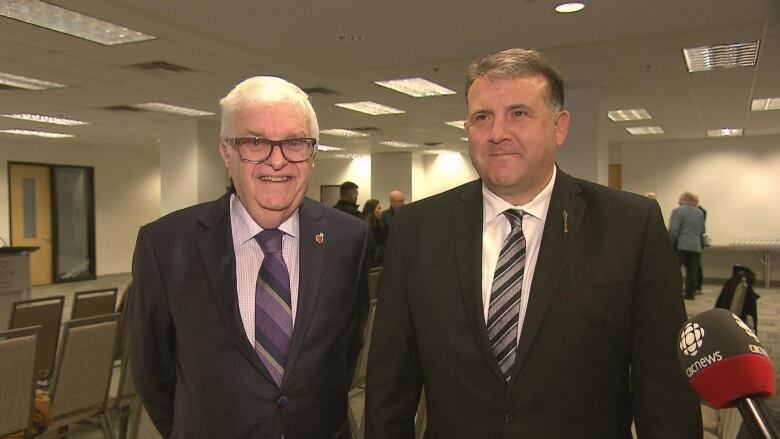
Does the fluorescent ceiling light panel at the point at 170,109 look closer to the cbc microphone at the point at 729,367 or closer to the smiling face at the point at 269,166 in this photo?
the smiling face at the point at 269,166

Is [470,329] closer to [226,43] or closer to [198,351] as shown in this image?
[198,351]

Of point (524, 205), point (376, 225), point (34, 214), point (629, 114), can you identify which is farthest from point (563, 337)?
point (34, 214)

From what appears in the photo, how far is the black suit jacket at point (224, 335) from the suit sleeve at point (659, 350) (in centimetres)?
73

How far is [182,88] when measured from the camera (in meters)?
7.56

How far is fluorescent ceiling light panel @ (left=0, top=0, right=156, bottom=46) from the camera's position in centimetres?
457

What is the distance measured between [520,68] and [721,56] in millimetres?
5859

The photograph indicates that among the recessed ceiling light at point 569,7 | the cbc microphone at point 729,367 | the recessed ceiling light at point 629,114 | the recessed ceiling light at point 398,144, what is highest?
the recessed ceiling light at point 569,7

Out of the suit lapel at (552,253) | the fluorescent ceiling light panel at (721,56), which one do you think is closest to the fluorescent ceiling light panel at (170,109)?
the fluorescent ceiling light panel at (721,56)

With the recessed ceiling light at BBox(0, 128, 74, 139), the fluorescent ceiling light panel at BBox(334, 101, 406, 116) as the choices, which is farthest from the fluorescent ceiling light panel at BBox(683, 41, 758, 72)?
the recessed ceiling light at BBox(0, 128, 74, 139)

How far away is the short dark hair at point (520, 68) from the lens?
1418 millimetres

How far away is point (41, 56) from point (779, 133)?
1318cm

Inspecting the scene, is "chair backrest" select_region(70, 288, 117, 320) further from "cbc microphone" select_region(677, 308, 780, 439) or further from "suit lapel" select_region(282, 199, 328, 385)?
"cbc microphone" select_region(677, 308, 780, 439)

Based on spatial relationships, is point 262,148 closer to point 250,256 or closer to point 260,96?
point 260,96

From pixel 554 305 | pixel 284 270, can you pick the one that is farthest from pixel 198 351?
pixel 554 305
